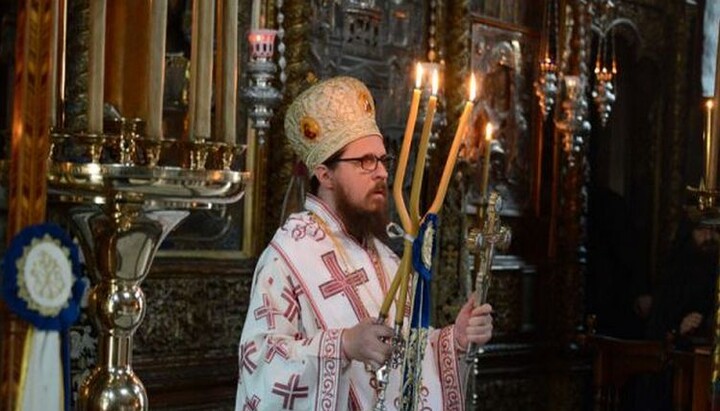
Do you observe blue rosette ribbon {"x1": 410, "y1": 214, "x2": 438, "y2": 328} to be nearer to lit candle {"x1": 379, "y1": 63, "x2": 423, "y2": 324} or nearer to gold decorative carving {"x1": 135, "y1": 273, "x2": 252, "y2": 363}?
lit candle {"x1": 379, "y1": 63, "x2": 423, "y2": 324}

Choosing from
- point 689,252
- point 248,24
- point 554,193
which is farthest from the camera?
point 554,193

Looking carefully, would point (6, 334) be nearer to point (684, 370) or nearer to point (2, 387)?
point (2, 387)

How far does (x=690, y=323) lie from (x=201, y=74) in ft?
18.3

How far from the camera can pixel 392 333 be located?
2854 mm

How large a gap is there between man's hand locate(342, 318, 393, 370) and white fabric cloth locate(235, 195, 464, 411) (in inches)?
6.2

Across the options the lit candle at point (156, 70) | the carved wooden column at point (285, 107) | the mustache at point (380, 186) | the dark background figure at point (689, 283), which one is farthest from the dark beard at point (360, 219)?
the dark background figure at point (689, 283)

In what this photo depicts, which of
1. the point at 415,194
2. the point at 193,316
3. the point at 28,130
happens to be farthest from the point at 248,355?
the point at 193,316

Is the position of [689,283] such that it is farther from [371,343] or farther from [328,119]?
[371,343]

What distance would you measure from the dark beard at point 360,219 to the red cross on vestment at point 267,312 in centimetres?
33

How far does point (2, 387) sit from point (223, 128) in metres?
0.62

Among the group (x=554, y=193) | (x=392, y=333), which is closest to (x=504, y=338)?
(x=554, y=193)

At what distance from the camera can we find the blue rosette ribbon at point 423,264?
271cm

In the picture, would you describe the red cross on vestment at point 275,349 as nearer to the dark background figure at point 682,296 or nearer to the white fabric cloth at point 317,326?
the white fabric cloth at point 317,326

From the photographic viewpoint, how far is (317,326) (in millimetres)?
3428
